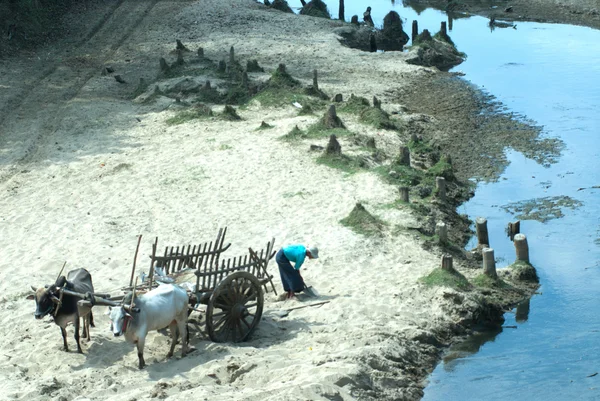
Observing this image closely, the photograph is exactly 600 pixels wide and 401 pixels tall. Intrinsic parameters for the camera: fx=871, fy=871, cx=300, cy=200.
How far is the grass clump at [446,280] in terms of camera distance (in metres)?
16.4

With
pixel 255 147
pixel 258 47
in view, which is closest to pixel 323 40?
pixel 258 47

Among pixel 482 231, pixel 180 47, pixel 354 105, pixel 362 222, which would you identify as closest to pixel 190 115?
pixel 354 105

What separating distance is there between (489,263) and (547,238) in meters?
3.69

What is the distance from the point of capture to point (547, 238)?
66.1 ft

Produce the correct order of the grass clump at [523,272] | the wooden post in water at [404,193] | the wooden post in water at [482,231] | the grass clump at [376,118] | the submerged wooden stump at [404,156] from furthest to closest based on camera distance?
the grass clump at [376,118]
the submerged wooden stump at [404,156]
the wooden post in water at [404,193]
the wooden post in water at [482,231]
the grass clump at [523,272]

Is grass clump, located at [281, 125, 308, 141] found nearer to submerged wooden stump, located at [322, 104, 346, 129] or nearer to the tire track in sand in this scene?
submerged wooden stump, located at [322, 104, 346, 129]

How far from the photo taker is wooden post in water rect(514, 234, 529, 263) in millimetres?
18031

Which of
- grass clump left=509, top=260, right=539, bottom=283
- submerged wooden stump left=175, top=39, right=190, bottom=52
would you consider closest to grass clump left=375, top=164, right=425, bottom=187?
grass clump left=509, top=260, right=539, bottom=283

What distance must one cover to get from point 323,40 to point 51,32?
11906mm

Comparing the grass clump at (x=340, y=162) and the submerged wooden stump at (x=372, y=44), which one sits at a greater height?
the submerged wooden stump at (x=372, y=44)

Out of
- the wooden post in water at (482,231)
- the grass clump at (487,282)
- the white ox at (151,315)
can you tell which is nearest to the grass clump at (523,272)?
the grass clump at (487,282)

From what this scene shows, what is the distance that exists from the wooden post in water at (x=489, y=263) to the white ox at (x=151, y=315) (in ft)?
21.9

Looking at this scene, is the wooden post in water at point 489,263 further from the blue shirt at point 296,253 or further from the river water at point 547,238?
the blue shirt at point 296,253

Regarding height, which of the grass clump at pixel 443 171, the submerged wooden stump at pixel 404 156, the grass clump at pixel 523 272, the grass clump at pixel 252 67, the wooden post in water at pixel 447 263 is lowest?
the grass clump at pixel 523 272
